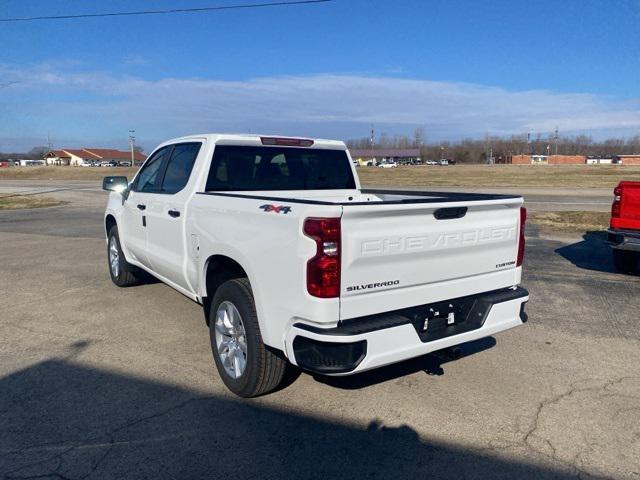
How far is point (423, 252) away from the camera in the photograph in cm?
347

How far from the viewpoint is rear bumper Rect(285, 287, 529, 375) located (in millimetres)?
3090

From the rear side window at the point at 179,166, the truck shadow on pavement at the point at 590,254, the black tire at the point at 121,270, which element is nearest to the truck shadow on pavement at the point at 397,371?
the rear side window at the point at 179,166

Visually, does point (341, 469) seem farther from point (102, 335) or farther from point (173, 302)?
point (173, 302)

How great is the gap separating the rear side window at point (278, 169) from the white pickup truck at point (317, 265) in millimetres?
11

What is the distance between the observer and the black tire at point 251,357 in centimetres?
365

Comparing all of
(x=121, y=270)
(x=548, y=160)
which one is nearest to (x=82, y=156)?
(x=548, y=160)

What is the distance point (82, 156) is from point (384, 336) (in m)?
161

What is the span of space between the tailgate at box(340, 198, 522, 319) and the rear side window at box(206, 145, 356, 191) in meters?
2.07

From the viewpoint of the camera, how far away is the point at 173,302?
645cm

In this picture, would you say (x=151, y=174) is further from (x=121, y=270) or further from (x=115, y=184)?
(x=121, y=270)

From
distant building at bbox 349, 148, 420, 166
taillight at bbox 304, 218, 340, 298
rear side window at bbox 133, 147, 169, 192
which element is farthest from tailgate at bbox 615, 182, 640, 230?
distant building at bbox 349, 148, 420, 166

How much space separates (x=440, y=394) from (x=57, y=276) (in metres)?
6.42

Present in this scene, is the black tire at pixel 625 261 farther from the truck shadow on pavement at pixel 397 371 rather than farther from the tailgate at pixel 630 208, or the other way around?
the truck shadow on pavement at pixel 397 371

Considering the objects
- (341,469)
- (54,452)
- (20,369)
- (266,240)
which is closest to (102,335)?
(20,369)
